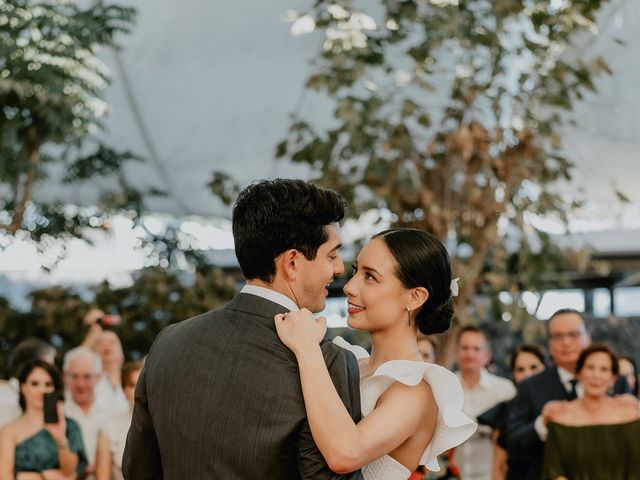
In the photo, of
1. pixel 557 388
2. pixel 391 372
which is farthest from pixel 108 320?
pixel 391 372

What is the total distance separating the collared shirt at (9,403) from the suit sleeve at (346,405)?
3.34 meters

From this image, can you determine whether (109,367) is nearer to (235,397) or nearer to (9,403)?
(9,403)

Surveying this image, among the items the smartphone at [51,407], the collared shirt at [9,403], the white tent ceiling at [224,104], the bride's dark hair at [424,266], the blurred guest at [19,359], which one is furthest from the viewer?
the white tent ceiling at [224,104]

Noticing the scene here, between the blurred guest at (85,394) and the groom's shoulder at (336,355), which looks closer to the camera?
the groom's shoulder at (336,355)

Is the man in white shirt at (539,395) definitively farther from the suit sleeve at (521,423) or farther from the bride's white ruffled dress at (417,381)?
the bride's white ruffled dress at (417,381)

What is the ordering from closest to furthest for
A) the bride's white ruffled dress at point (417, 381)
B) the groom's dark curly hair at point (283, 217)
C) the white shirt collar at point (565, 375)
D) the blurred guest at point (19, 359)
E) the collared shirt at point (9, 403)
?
the groom's dark curly hair at point (283, 217) → the bride's white ruffled dress at point (417, 381) → the collared shirt at point (9, 403) → the white shirt collar at point (565, 375) → the blurred guest at point (19, 359)

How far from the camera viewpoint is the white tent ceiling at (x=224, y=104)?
8742 mm

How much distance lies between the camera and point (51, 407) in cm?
518

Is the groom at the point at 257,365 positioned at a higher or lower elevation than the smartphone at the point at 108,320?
lower

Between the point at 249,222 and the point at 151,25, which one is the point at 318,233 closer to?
the point at 249,222

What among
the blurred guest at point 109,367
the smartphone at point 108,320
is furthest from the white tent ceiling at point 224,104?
the blurred guest at point 109,367

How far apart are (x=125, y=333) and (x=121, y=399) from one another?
7.46 ft

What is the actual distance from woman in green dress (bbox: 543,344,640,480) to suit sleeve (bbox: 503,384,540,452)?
0.18 m

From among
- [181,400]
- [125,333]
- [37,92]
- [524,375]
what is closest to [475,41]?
[524,375]
